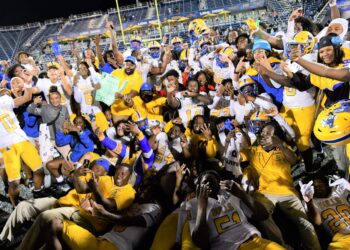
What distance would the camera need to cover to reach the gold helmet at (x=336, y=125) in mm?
2217

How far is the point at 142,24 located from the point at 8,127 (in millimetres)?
30892

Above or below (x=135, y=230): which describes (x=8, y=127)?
above

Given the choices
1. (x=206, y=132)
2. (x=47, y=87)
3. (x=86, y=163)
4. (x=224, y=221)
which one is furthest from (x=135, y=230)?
(x=47, y=87)

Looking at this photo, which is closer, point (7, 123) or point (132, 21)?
point (7, 123)

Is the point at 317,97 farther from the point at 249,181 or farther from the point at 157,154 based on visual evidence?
the point at 157,154

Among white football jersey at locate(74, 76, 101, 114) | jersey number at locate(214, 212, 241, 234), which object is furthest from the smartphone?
jersey number at locate(214, 212, 241, 234)

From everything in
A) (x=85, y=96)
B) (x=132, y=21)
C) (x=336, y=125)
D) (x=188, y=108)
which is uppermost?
(x=132, y=21)

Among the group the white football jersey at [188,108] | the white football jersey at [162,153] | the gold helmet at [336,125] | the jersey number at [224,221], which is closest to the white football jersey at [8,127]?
the white football jersey at [162,153]

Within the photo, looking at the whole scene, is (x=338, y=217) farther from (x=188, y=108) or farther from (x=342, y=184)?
(x=188, y=108)

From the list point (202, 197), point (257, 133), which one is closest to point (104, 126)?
point (257, 133)

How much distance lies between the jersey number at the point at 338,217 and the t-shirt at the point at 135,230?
1581 mm

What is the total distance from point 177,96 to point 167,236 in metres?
2.70

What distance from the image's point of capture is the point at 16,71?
14.8ft

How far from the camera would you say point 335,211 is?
2695mm
